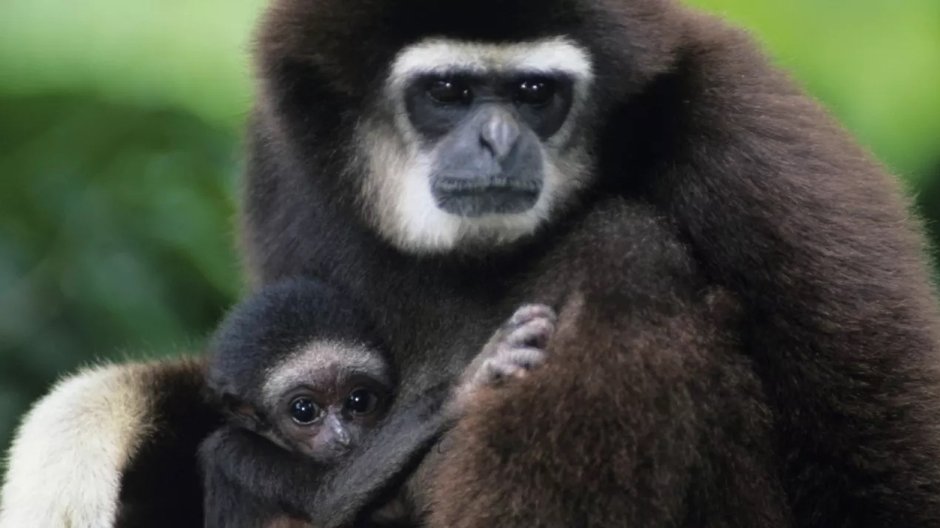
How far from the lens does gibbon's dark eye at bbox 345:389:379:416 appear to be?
166 inches

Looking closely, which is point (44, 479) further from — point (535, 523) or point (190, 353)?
point (535, 523)

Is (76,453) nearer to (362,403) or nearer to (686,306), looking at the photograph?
(362,403)

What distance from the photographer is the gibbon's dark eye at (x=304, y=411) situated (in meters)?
4.22

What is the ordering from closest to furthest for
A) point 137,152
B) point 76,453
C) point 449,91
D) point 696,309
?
point 696,309
point 449,91
point 76,453
point 137,152

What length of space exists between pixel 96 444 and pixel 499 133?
1614mm

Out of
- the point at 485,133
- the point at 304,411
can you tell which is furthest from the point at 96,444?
the point at 485,133

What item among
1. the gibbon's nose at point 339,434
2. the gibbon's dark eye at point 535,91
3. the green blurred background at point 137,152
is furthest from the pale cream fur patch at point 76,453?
the gibbon's dark eye at point 535,91

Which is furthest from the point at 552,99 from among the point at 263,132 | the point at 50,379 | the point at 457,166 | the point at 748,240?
the point at 50,379

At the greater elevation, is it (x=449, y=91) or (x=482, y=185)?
(x=449, y=91)

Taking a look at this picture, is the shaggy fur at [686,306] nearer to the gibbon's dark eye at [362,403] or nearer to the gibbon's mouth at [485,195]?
the gibbon's mouth at [485,195]

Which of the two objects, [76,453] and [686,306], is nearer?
[686,306]

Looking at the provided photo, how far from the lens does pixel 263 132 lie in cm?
466

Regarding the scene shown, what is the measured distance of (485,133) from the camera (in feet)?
12.7

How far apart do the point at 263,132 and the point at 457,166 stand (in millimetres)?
991
